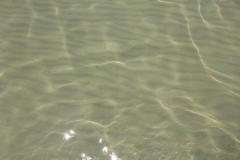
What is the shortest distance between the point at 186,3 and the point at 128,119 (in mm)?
2264

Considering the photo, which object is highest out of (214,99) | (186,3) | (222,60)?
(186,3)

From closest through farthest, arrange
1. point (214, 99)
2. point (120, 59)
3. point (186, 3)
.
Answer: point (214, 99) → point (120, 59) → point (186, 3)

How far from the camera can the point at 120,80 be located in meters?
3.20

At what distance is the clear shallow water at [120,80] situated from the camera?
273 cm

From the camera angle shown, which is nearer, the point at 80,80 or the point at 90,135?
the point at 90,135

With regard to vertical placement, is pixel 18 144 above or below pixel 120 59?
below

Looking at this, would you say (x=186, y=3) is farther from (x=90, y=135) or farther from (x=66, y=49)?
(x=90, y=135)

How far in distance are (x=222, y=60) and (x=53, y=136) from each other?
253cm

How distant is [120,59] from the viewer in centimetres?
337

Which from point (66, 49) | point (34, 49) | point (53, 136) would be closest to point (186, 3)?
point (66, 49)

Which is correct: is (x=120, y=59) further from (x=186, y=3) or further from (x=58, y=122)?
(x=186, y=3)

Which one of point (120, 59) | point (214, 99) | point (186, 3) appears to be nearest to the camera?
point (214, 99)

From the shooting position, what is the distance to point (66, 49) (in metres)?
3.47

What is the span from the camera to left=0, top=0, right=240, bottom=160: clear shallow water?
2.73m
